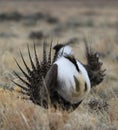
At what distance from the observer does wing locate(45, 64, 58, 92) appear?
4.50 meters

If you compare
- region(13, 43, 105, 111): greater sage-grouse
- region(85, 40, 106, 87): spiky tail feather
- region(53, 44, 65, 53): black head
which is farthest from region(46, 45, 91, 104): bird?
region(85, 40, 106, 87): spiky tail feather

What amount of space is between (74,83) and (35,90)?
534 mm

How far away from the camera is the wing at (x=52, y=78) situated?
14.8 ft

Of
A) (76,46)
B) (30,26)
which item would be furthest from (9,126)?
(30,26)

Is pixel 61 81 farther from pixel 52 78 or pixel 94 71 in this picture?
pixel 94 71

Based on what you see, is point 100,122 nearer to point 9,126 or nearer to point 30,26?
point 9,126

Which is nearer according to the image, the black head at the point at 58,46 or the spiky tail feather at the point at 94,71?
the black head at the point at 58,46

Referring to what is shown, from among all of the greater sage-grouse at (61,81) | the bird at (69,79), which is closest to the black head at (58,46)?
the greater sage-grouse at (61,81)

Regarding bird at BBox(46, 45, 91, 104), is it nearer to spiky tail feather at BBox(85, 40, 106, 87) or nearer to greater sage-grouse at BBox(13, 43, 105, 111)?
greater sage-grouse at BBox(13, 43, 105, 111)

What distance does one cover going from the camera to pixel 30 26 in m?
20.8

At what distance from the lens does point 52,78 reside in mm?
4531

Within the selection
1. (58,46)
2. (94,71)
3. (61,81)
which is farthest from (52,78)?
(94,71)

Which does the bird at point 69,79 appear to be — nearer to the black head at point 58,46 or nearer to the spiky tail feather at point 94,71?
the black head at point 58,46

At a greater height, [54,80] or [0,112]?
[54,80]
